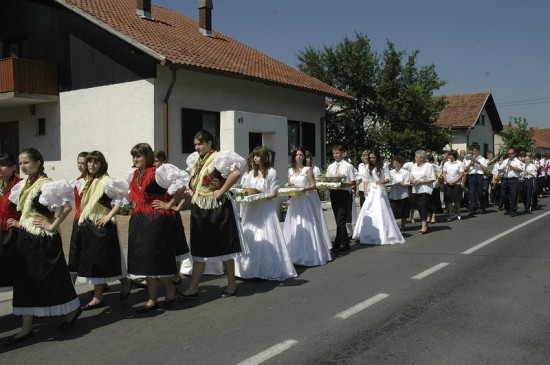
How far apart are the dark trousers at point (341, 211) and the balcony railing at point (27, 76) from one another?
1324 centimetres

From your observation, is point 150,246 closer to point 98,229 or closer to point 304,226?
point 98,229


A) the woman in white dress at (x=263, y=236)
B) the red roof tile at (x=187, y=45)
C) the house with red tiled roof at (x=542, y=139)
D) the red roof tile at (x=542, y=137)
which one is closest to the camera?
the woman in white dress at (x=263, y=236)

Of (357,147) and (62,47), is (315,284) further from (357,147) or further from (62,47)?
(357,147)

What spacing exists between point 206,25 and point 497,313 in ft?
64.9

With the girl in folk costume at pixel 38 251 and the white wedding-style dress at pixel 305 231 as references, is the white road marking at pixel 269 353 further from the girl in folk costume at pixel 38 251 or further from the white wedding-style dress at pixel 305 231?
the white wedding-style dress at pixel 305 231

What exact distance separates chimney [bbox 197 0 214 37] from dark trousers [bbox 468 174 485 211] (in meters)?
12.8

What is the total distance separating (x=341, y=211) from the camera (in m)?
9.15

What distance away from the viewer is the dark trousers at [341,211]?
916 centimetres

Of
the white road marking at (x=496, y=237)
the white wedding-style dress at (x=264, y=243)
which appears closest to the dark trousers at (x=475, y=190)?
the white road marking at (x=496, y=237)

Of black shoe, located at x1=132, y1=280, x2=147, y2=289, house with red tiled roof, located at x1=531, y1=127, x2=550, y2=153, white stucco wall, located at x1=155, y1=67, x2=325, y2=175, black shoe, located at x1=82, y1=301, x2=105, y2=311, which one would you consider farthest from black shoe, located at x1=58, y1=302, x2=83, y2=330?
house with red tiled roof, located at x1=531, y1=127, x2=550, y2=153

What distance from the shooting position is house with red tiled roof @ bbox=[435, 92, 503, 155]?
4066cm

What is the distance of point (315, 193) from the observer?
8586 millimetres

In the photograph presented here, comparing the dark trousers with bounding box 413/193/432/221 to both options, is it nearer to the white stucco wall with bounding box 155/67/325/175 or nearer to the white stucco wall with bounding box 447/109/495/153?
the white stucco wall with bounding box 155/67/325/175

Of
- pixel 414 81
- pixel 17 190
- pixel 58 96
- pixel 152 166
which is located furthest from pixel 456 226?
pixel 414 81
